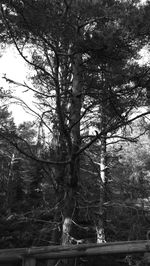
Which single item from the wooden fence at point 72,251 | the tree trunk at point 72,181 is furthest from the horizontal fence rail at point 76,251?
the tree trunk at point 72,181

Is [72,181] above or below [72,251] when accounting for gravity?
above

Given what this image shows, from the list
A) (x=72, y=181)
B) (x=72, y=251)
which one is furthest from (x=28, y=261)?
(x=72, y=181)

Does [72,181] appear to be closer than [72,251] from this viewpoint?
No

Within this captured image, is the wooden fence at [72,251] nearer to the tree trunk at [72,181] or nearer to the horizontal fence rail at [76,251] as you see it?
the horizontal fence rail at [76,251]

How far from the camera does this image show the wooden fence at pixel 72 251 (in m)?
2.79

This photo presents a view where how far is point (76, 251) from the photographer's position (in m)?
2.99

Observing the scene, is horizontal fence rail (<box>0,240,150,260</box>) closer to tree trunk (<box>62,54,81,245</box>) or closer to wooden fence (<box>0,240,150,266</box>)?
wooden fence (<box>0,240,150,266</box>)

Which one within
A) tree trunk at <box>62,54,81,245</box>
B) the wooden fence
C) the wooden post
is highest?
tree trunk at <box>62,54,81,245</box>

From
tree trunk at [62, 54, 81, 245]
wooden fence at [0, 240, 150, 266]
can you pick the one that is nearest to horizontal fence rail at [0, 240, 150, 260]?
wooden fence at [0, 240, 150, 266]

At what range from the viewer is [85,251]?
2.94m

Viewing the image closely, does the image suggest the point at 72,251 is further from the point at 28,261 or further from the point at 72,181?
the point at 72,181

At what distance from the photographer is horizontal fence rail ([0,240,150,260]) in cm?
279

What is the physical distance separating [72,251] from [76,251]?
4 cm

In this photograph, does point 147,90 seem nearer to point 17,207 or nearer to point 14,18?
point 14,18
